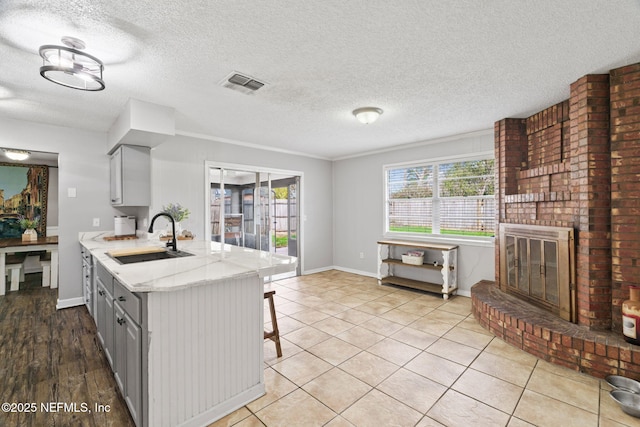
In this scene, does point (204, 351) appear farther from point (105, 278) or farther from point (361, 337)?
point (361, 337)

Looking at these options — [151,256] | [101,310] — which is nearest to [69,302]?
[101,310]

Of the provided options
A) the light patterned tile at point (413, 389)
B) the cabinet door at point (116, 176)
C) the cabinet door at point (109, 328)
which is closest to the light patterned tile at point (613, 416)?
the light patterned tile at point (413, 389)

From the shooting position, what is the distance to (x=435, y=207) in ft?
16.0

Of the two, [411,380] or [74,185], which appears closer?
[411,380]

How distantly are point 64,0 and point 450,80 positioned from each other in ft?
9.15

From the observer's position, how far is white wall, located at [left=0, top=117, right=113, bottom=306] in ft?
12.6

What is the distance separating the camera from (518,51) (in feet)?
6.98

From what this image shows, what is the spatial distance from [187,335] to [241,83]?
7.02ft

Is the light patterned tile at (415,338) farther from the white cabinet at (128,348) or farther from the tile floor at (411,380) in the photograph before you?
the white cabinet at (128,348)

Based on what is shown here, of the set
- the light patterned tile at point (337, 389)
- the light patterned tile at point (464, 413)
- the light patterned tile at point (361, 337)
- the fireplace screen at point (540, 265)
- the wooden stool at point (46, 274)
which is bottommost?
the light patterned tile at point (464, 413)

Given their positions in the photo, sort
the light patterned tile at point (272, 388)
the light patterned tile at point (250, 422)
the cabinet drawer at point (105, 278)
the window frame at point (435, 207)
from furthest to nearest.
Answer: the window frame at point (435, 207) < the cabinet drawer at point (105, 278) < the light patterned tile at point (272, 388) < the light patterned tile at point (250, 422)

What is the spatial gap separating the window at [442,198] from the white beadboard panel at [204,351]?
3714mm

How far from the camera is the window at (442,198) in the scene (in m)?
4.34

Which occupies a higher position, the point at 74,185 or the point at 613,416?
the point at 74,185
